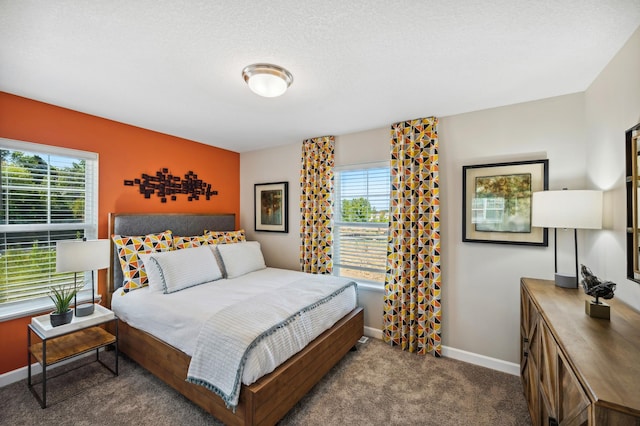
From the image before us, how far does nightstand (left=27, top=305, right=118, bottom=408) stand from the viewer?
2.08 metres

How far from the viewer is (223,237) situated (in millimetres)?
3799

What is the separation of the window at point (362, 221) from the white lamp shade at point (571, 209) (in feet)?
4.94

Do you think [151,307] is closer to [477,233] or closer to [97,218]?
[97,218]

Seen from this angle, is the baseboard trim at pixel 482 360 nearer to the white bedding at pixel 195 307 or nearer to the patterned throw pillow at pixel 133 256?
the white bedding at pixel 195 307

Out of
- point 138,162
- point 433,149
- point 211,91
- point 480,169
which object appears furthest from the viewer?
point 138,162

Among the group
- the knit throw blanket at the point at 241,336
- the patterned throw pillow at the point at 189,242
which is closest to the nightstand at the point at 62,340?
the patterned throw pillow at the point at 189,242

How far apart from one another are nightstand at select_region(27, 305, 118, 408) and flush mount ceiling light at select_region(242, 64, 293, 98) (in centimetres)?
235

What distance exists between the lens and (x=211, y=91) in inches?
90.8

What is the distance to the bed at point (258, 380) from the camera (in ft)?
5.63

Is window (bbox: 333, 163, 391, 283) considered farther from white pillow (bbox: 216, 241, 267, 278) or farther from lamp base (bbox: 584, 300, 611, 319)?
lamp base (bbox: 584, 300, 611, 319)

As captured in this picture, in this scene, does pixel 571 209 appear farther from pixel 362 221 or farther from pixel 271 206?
pixel 271 206

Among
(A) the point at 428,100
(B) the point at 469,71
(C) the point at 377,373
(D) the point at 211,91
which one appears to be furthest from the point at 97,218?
(B) the point at 469,71

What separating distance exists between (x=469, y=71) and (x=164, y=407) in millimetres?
3337

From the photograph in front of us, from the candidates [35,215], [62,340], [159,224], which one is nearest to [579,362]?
[62,340]
